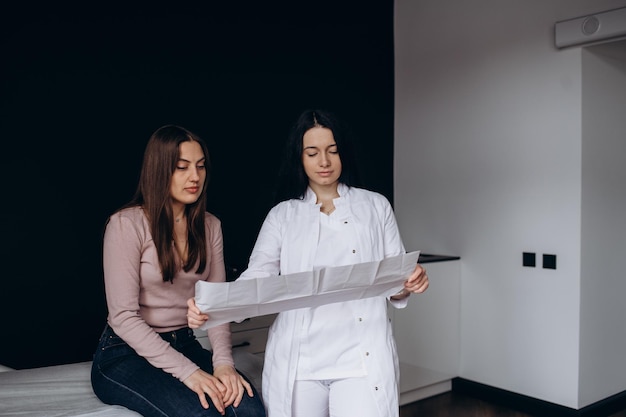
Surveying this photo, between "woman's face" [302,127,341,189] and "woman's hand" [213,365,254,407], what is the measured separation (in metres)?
0.64

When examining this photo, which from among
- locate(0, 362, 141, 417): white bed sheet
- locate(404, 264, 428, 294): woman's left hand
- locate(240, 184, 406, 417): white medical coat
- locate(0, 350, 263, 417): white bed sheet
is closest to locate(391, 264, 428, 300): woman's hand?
locate(404, 264, 428, 294): woman's left hand

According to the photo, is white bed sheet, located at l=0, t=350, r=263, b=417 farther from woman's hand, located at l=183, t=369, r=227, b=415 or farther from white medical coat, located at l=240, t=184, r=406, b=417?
white medical coat, located at l=240, t=184, r=406, b=417

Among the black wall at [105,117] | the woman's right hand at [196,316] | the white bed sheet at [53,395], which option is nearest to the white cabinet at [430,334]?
the black wall at [105,117]

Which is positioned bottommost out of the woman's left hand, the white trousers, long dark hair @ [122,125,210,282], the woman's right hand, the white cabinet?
the white cabinet

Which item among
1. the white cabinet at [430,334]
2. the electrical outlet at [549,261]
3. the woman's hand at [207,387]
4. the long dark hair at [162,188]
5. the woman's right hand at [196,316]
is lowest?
the white cabinet at [430,334]

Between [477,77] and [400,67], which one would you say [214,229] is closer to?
[477,77]

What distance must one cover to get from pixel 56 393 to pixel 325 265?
964 millimetres

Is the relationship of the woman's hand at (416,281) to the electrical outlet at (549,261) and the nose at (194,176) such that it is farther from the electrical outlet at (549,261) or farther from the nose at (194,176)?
the electrical outlet at (549,261)

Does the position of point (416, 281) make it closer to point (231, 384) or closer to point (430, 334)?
point (231, 384)

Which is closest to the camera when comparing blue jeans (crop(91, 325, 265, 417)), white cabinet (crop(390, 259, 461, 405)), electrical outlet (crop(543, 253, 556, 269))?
blue jeans (crop(91, 325, 265, 417))

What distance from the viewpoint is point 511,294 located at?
11.6 feet

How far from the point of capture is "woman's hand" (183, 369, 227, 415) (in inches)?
65.5

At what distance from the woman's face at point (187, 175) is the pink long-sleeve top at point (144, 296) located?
0.14 meters

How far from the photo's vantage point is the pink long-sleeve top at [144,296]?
175 cm
